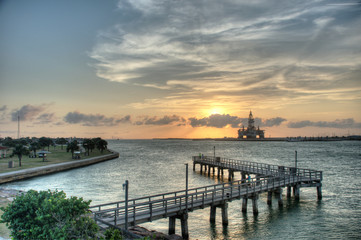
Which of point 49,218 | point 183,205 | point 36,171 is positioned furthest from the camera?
point 36,171

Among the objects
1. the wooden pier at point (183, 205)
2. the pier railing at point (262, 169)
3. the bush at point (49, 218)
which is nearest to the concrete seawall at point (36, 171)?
the wooden pier at point (183, 205)

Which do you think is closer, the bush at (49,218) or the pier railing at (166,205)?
the bush at (49,218)

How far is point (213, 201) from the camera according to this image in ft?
85.6

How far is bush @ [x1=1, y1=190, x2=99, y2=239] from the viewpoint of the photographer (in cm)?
1298

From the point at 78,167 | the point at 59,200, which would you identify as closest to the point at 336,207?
the point at 59,200

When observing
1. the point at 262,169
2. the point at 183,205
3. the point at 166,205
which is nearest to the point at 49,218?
the point at 166,205

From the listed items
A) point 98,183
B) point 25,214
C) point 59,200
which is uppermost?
point 59,200

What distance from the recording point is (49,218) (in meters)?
13.2

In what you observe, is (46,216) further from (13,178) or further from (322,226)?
(13,178)

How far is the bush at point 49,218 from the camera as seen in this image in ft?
42.6

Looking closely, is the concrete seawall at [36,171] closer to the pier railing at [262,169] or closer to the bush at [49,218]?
the pier railing at [262,169]

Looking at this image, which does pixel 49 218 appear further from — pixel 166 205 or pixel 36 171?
pixel 36 171

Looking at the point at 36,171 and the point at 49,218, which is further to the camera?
the point at 36,171

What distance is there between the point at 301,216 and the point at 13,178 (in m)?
44.2
